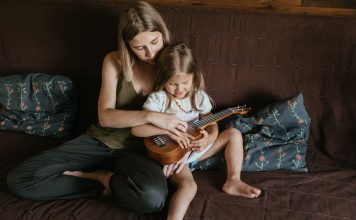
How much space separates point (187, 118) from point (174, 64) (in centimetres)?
24

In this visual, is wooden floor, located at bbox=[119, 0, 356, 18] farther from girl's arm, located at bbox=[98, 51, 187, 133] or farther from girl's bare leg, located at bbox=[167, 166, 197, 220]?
girl's bare leg, located at bbox=[167, 166, 197, 220]

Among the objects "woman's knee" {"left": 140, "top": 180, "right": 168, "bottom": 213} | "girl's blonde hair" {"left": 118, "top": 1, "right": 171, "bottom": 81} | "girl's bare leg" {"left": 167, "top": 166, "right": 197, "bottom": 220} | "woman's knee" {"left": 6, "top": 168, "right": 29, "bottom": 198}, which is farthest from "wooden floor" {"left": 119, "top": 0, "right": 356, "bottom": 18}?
"woman's knee" {"left": 6, "top": 168, "right": 29, "bottom": 198}

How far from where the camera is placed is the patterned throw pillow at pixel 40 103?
1713 millimetres

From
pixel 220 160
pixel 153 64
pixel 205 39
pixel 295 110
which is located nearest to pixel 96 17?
pixel 153 64

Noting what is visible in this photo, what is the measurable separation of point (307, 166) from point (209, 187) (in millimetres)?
429

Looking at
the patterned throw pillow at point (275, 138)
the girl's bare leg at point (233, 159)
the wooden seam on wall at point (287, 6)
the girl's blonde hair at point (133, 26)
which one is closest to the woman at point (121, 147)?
the girl's blonde hair at point (133, 26)

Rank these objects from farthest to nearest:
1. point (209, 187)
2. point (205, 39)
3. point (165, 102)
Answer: point (205, 39) < point (165, 102) < point (209, 187)

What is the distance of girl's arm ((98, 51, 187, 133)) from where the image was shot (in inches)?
55.3

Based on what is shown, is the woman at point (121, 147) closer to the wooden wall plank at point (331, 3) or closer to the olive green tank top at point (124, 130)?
the olive green tank top at point (124, 130)

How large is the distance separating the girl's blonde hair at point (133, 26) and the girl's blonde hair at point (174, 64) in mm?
79

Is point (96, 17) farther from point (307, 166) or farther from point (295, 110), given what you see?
point (307, 166)

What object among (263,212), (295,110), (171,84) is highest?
(171,84)

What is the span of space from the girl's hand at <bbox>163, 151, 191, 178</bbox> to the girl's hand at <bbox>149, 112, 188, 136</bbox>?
0.32 ft

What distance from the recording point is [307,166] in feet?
4.99
